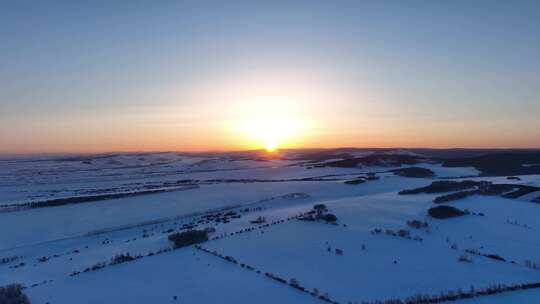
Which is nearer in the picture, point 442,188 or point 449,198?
point 449,198

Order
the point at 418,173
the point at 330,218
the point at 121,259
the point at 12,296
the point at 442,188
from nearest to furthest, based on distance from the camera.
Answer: the point at 12,296 → the point at 121,259 → the point at 330,218 → the point at 442,188 → the point at 418,173

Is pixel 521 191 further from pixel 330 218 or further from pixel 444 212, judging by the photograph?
pixel 330 218

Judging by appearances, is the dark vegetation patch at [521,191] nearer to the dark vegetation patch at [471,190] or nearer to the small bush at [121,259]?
the dark vegetation patch at [471,190]

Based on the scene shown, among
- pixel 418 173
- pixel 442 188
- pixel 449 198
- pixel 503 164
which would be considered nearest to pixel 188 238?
pixel 449 198

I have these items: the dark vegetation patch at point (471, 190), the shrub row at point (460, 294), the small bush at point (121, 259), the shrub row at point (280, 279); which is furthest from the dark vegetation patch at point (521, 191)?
the small bush at point (121, 259)

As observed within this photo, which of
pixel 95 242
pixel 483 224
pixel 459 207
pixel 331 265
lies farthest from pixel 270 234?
pixel 459 207

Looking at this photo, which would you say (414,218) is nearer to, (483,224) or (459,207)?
(483,224)

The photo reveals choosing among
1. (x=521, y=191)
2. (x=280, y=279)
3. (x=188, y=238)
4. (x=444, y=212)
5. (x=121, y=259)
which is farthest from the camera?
(x=521, y=191)
